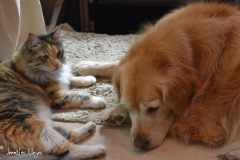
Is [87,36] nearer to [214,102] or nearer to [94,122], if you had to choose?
[94,122]

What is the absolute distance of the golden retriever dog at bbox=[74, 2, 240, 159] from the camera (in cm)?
143

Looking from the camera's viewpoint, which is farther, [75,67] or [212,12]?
[75,67]

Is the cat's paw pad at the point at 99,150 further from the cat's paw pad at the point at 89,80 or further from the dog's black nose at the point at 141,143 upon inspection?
the cat's paw pad at the point at 89,80

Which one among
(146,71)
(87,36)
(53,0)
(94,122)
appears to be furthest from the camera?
(53,0)

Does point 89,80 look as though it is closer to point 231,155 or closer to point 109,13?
point 231,155

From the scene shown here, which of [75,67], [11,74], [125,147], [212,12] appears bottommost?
[125,147]

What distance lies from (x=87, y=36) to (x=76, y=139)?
1.35m

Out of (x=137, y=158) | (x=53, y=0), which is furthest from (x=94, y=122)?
(x=53, y=0)

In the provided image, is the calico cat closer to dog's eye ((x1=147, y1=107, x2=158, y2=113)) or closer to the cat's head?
the cat's head

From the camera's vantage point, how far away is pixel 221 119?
1512 mm

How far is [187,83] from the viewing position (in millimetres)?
1440

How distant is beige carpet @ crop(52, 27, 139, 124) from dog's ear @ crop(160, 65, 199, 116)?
0.44 meters

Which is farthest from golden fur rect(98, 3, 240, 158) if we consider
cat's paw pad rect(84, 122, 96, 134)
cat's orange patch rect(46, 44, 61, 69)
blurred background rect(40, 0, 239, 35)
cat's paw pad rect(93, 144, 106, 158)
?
blurred background rect(40, 0, 239, 35)

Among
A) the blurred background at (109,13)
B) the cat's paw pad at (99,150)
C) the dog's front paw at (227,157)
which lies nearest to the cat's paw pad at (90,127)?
the cat's paw pad at (99,150)
